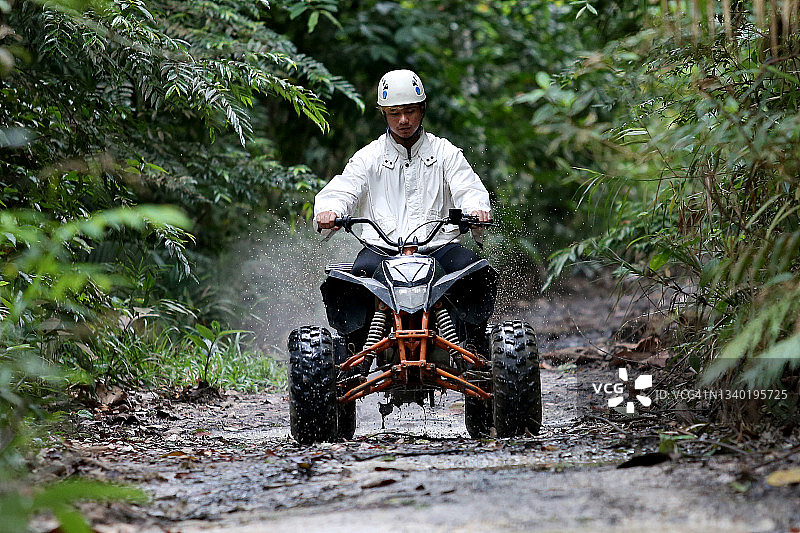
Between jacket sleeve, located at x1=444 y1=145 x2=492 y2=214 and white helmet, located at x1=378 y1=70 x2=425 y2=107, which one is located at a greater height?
white helmet, located at x1=378 y1=70 x2=425 y2=107

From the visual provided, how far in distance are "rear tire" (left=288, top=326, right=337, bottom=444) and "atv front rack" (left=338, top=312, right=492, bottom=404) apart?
127 mm

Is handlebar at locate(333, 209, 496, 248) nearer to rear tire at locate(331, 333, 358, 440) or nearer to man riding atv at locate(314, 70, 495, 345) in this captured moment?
man riding atv at locate(314, 70, 495, 345)

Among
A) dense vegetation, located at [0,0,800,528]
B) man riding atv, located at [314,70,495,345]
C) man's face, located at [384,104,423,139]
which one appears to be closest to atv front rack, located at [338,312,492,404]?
man riding atv, located at [314,70,495,345]

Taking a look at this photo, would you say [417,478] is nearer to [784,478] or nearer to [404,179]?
[784,478]

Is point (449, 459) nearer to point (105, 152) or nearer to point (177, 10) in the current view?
point (105, 152)

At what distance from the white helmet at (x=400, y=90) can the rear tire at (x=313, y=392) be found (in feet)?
5.19

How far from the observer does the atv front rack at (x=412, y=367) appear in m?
4.52

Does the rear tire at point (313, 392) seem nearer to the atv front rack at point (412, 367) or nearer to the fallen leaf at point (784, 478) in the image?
the atv front rack at point (412, 367)

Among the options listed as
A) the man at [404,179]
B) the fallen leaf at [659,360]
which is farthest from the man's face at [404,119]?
the fallen leaf at [659,360]

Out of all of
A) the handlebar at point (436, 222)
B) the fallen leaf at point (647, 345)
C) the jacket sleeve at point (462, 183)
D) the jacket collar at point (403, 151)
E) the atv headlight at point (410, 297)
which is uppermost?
the jacket collar at point (403, 151)

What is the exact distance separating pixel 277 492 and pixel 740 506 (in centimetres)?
158

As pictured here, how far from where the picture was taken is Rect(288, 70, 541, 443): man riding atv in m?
4.52

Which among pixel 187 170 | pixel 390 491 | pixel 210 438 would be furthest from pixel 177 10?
pixel 390 491

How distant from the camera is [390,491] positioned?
3.08 m
